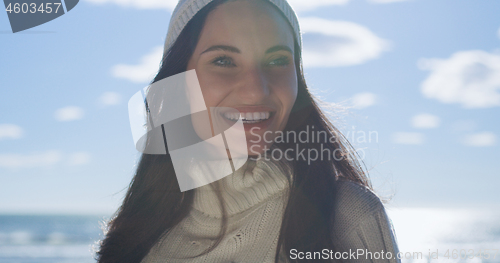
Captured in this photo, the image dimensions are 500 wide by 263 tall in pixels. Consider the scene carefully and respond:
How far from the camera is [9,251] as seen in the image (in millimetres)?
10875

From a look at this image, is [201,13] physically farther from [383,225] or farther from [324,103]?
[383,225]

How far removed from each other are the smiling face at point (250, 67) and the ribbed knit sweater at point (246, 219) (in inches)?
6.3

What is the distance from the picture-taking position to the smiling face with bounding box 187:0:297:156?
1.79 m

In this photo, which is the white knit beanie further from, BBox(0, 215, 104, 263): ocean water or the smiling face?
BBox(0, 215, 104, 263): ocean water

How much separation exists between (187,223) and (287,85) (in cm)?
88

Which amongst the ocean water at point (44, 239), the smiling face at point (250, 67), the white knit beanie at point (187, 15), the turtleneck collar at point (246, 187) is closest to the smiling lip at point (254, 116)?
the smiling face at point (250, 67)

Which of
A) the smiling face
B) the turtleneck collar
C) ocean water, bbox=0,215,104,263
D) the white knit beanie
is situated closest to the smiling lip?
the smiling face

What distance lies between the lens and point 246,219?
1873 millimetres

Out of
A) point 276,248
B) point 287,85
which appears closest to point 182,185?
point 276,248

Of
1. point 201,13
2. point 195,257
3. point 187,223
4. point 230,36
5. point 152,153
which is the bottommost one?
point 195,257

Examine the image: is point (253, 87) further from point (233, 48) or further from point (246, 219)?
point (246, 219)

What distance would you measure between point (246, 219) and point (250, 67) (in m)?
0.73

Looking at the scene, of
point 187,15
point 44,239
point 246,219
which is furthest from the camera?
point 44,239

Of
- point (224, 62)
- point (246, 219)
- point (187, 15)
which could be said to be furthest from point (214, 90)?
point (246, 219)
